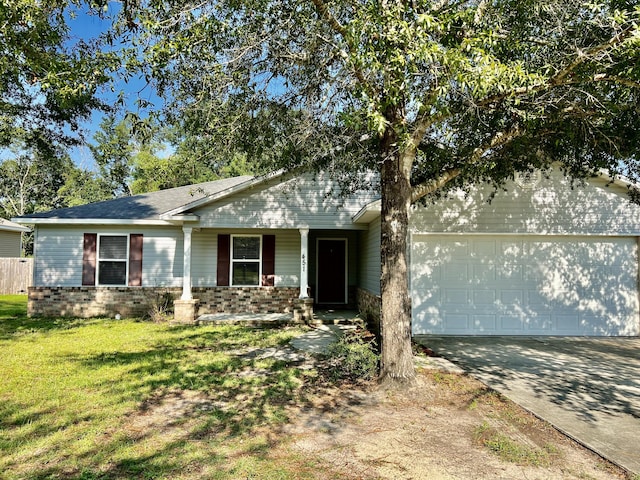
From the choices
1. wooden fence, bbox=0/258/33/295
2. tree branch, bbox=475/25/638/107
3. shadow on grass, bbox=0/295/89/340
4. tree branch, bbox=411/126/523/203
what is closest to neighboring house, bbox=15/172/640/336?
shadow on grass, bbox=0/295/89/340

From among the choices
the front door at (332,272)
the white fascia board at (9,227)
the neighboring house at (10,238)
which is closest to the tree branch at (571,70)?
the front door at (332,272)

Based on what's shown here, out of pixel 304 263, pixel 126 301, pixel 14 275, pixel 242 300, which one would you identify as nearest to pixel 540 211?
pixel 304 263

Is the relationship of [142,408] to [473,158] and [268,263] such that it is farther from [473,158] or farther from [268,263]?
[268,263]

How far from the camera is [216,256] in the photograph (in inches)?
490

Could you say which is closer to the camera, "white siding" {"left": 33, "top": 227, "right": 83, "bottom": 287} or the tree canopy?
the tree canopy

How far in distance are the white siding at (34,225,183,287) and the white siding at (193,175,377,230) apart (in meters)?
1.94

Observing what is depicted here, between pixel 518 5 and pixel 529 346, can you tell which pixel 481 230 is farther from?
pixel 518 5

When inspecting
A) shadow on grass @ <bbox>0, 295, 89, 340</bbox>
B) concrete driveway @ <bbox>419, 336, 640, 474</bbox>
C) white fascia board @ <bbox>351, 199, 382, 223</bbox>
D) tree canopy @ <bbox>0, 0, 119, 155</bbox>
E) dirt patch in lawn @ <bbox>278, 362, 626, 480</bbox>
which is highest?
tree canopy @ <bbox>0, 0, 119, 155</bbox>

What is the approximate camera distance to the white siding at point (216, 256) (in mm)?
12398

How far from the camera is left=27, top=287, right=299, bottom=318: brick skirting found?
12.2 m

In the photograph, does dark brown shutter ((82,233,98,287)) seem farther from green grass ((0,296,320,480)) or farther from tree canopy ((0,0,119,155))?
green grass ((0,296,320,480))

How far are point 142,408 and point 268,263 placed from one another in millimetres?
7871

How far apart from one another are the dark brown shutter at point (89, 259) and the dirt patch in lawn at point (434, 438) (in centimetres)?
987

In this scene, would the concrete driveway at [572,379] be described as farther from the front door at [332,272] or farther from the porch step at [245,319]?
the front door at [332,272]
